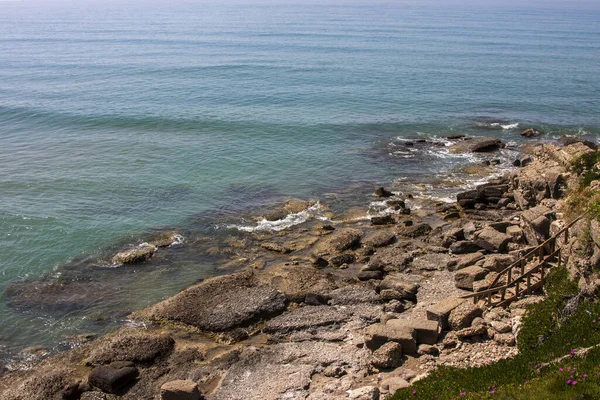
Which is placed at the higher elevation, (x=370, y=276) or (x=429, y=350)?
(x=429, y=350)

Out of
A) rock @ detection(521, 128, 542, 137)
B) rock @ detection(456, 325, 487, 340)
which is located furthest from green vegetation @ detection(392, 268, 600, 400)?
rock @ detection(521, 128, 542, 137)

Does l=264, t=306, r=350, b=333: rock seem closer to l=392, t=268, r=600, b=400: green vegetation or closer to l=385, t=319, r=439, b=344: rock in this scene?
l=385, t=319, r=439, b=344: rock

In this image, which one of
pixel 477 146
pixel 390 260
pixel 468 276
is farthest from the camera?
pixel 477 146

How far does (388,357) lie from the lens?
1972 centimetres

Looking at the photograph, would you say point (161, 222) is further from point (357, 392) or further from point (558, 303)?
point (558, 303)

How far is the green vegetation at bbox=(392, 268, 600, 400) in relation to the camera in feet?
42.6

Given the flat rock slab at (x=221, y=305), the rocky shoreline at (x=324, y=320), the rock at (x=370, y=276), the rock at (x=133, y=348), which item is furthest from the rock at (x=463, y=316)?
the rock at (x=133, y=348)

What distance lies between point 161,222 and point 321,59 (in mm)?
60005

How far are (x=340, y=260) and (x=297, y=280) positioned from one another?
10.9ft

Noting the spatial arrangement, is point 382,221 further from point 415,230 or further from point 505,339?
point 505,339

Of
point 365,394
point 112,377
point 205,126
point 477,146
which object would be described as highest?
point 205,126

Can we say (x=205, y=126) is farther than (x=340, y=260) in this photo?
Yes

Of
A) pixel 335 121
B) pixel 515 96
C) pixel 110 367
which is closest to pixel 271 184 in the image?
pixel 335 121

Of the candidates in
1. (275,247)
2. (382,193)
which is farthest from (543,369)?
(382,193)
